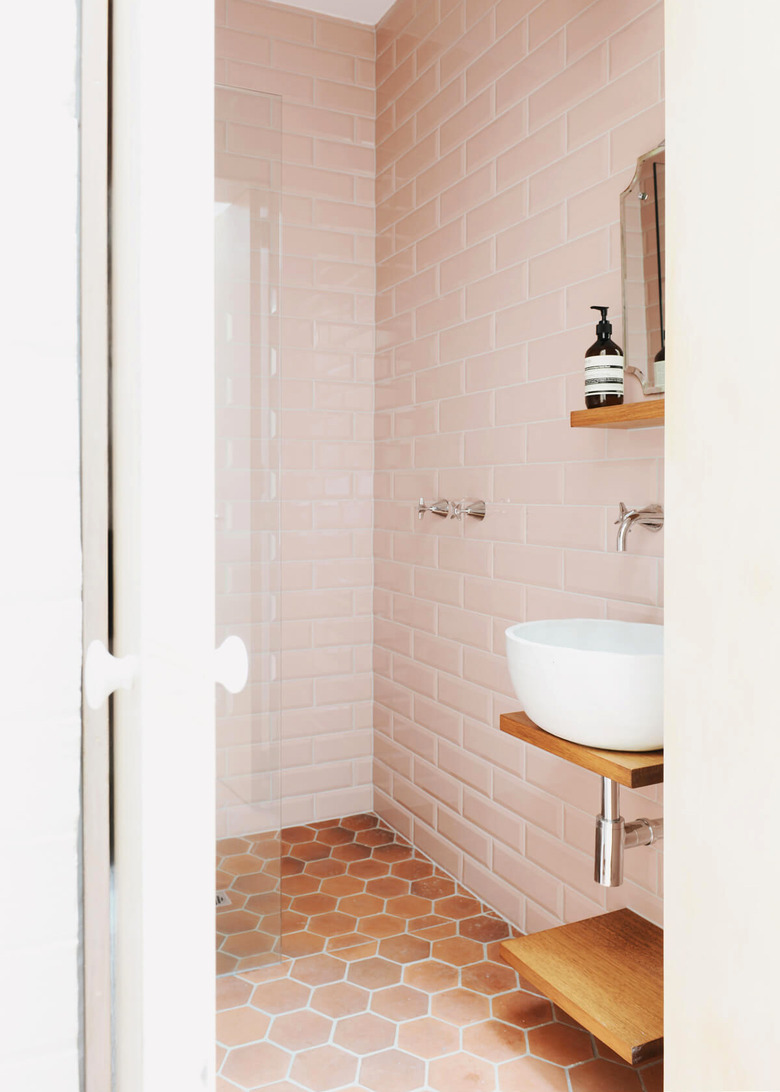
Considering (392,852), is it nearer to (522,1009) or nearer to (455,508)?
(522,1009)

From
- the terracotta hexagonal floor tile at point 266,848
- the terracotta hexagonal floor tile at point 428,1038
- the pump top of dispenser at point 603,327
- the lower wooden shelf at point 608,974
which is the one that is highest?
the pump top of dispenser at point 603,327

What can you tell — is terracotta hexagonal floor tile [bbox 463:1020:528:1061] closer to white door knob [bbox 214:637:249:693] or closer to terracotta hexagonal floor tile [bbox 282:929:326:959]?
terracotta hexagonal floor tile [bbox 282:929:326:959]

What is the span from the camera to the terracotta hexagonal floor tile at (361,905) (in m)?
2.37

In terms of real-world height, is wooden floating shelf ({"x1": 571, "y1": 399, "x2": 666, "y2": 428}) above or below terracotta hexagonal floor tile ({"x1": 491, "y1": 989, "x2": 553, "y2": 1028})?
above

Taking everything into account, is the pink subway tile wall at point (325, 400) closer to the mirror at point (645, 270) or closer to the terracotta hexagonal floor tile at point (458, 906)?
the terracotta hexagonal floor tile at point (458, 906)

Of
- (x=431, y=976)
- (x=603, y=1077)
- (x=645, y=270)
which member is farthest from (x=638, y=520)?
(x=431, y=976)

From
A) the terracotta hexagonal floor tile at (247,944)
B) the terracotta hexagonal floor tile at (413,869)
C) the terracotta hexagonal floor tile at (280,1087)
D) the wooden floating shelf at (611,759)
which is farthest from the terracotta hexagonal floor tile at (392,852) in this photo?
the wooden floating shelf at (611,759)

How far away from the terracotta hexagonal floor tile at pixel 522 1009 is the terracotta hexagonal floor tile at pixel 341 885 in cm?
68

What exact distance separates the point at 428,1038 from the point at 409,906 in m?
0.61

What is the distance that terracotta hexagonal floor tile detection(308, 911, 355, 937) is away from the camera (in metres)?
2.27

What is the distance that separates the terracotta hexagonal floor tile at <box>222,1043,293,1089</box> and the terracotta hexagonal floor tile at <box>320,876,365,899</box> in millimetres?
717

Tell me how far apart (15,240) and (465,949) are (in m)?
2.09
